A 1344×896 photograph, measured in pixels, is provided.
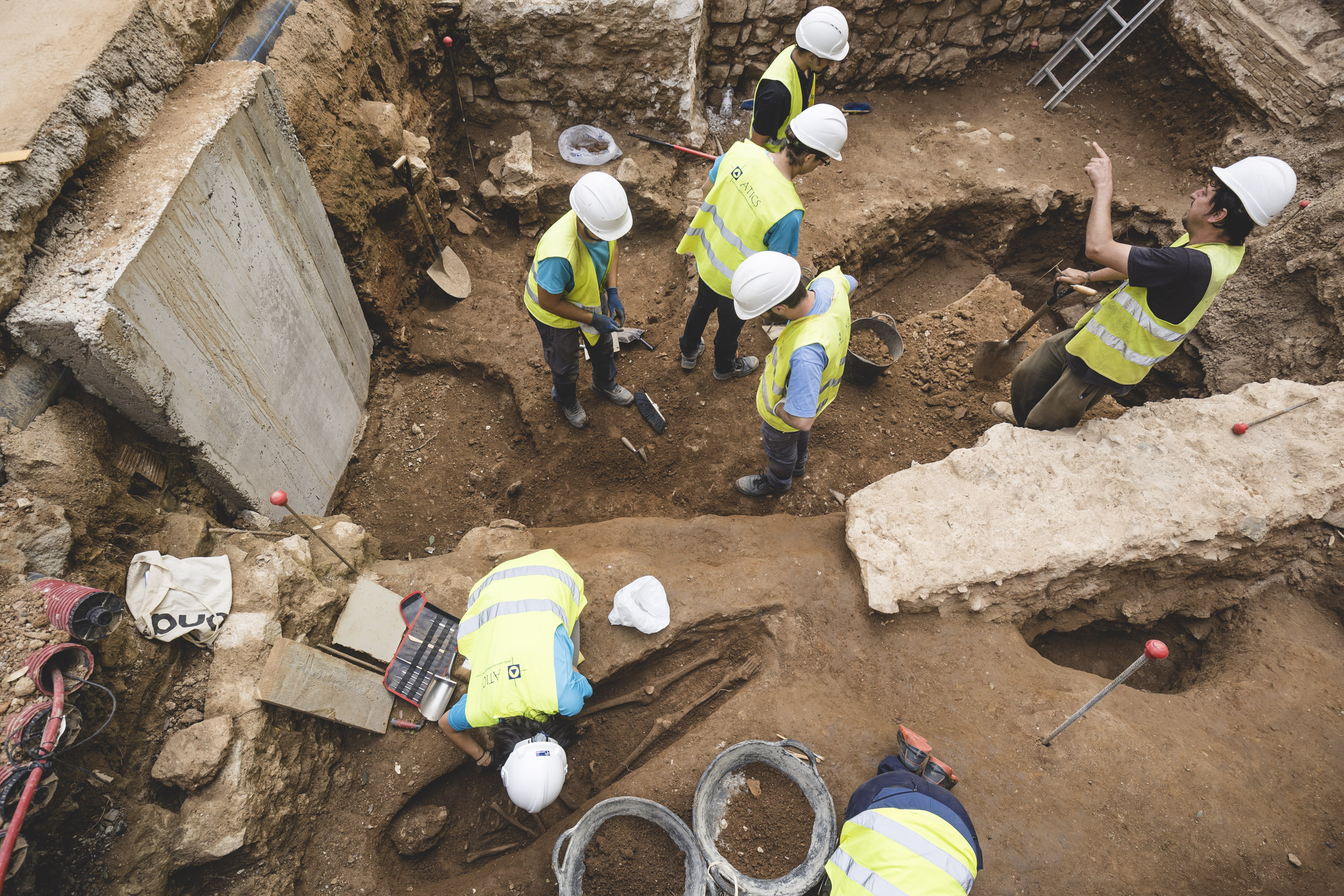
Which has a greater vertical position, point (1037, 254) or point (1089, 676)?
point (1089, 676)

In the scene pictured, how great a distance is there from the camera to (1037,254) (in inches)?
234

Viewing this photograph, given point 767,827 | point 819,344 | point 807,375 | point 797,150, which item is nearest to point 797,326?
point 819,344

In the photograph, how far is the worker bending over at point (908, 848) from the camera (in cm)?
194

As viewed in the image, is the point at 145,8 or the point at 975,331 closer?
the point at 145,8

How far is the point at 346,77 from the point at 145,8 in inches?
57.5

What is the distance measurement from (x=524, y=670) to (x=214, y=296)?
90.0 inches

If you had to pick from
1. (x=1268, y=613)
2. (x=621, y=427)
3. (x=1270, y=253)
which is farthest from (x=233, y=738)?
(x=1270, y=253)

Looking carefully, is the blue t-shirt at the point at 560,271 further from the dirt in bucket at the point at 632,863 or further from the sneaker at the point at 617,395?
the dirt in bucket at the point at 632,863

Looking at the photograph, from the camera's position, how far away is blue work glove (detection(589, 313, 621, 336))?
11.8 ft

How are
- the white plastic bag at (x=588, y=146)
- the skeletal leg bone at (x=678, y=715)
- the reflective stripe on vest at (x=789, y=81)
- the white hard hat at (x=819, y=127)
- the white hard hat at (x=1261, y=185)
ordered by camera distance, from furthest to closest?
the white plastic bag at (x=588, y=146)
the reflective stripe on vest at (x=789, y=81)
the white hard hat at (x=819, y=127)
the skeletal leg bone at (x=678, y=715)
the white hard hat at (x=1261, y=185)

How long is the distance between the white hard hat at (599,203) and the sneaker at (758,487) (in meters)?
1.84

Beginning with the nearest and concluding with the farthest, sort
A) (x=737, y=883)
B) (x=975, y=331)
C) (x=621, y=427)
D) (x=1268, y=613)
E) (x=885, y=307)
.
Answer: (x=737, y=883)
(x=1268, y=613)
(x=621, y=427)
(x=975, y=331)
(x=885, y=307)

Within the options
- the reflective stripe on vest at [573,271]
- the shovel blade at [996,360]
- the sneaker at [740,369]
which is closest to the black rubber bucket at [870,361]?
→ the shovel blade at [996,360]

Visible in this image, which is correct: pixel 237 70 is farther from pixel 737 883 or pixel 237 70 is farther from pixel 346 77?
pixel 737 883
